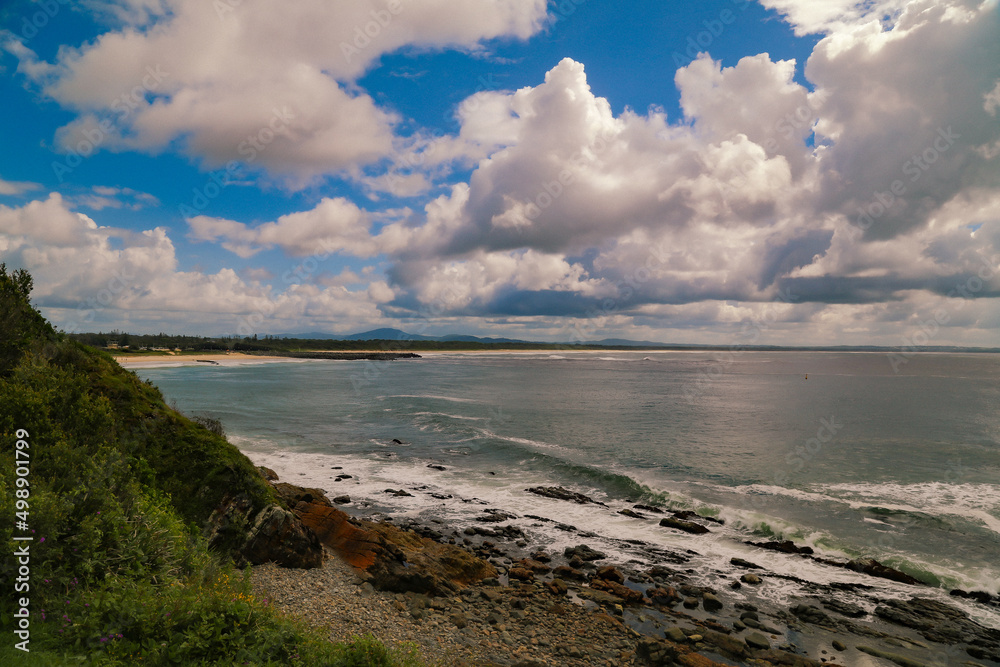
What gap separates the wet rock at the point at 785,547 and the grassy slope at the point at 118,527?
52.0 feet

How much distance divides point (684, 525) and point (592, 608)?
831 centimetres

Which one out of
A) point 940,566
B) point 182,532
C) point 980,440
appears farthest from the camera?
point 980,440

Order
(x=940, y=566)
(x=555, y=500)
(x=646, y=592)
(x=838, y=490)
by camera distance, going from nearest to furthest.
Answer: (x=646, y=592) < (x=940, y=566) < (x=555, y=500) < (x=838, y=490)

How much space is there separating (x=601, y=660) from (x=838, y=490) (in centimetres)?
2039

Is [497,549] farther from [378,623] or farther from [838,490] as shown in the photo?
[838,490]

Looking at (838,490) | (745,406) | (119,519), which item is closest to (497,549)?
(119,519)

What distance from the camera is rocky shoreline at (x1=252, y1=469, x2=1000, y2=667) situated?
10.1 metres

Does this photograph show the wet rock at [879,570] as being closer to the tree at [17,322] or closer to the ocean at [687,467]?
the ocean at [687,467]

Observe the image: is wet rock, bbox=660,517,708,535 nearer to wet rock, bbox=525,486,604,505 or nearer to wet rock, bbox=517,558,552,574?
wet rock, bbox=525,486,604,505

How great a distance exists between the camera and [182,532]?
9.09 metres

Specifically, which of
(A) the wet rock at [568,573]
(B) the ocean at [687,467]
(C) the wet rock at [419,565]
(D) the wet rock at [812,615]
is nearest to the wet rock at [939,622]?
(B) the ocean at [687,467]

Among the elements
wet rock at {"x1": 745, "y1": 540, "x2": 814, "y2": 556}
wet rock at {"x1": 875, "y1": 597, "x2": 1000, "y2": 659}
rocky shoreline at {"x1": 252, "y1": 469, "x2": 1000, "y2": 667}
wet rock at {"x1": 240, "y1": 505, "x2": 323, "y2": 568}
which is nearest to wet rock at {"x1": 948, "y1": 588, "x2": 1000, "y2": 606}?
rocky shoreline at {"x1": 252, "y1": 469, "x2": 1000, "y2": 667}

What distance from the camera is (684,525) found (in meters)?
19.1

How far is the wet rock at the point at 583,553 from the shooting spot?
16.0 m
